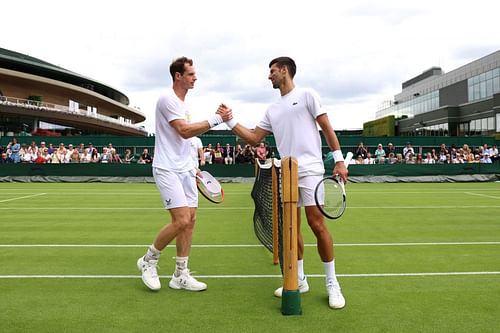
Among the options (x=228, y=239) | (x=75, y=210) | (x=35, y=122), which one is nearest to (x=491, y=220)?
(x=228, y=239)

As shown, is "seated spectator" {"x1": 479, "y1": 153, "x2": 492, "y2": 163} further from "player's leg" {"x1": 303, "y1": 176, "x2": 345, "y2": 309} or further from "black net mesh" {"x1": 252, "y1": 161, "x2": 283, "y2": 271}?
"player's leg" {"x1": 303, "y1": 176, "x2": 345, "y2": 309}

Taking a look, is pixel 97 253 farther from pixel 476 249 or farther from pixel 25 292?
pixel 476 249

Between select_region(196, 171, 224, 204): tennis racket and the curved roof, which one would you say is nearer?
select_region(196, 171, 224, 204): tennis racket

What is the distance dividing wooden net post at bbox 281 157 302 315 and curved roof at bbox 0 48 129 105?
2527 inches

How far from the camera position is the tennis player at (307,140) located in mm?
4270

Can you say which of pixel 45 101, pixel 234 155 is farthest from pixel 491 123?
pixel 45 101

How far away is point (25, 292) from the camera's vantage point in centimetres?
468

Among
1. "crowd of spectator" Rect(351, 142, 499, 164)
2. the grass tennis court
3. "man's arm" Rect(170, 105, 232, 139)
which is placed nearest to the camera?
the grass tennis court

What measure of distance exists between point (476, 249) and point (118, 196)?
11136mm

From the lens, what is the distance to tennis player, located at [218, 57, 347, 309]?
14.0 feet

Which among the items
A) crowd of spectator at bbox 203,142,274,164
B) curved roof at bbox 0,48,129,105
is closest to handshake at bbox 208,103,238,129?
crowd of spectator at bbox 203,142,274,164

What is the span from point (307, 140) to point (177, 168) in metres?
1.31

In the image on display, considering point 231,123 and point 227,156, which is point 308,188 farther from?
point 227,156

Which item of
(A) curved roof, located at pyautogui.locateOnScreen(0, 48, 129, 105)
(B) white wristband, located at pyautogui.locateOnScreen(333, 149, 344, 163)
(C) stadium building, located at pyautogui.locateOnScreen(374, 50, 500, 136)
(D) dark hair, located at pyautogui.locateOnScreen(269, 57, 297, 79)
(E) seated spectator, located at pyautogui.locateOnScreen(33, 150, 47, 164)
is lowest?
(B) white wristband, located at pyautogui.locateOnScreen(333, 149, 344, 163)
